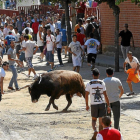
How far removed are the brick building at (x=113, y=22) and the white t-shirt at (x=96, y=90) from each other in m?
14.7

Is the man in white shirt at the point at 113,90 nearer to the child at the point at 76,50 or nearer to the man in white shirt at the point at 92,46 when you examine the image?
the child at the point at 76,50

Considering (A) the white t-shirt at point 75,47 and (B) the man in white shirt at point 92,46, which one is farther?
(B) the man in white shirt at point 92,46

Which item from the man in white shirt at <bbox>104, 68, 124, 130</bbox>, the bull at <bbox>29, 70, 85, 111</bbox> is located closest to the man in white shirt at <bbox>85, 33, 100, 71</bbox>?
the bull at <bbox>29, 70, 85, 111</bbox>

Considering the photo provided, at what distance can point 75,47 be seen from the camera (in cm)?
2011

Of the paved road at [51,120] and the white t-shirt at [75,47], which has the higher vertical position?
the white t-shirt at [75,47]

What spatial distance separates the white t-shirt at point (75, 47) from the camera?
20078mm

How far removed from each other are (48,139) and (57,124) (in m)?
1.62

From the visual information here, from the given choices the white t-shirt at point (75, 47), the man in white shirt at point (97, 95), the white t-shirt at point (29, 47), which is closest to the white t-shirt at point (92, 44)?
the white t-shirt at point (75, 47)

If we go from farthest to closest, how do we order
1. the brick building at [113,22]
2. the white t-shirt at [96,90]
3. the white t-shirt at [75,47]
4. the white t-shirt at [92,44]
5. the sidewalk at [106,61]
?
the brick building at [113,22] → the sidewalk at [106,61] → the white t-shirt at [92,44] → the white t-shirt at [75,47] → the white t-shirt at [96,90]

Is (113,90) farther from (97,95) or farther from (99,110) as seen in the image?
(99,110)

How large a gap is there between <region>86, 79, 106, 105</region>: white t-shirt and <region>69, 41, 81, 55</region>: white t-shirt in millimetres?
9375

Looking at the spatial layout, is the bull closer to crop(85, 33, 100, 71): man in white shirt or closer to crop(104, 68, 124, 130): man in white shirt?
crop(104, 68, 124, 130): man in white shirt

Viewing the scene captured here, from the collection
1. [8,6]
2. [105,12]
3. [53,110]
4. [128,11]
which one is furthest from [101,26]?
[8,6]

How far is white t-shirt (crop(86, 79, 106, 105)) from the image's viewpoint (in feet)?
35.1
